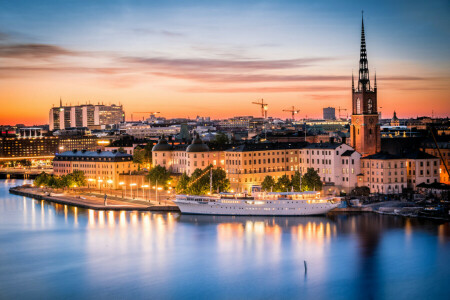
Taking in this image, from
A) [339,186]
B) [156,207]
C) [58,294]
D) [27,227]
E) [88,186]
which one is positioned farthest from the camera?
[88,186]

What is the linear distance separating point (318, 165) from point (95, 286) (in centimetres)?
1996

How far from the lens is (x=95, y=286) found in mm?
20938

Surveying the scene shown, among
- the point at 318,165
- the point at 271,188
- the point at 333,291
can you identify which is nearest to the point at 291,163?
the point at 318,165

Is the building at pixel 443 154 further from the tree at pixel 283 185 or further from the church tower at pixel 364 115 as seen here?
the tree at pixel 283 185

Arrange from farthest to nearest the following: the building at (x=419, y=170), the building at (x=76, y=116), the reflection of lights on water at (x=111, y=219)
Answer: the building at (x=76, y=116) → the building at (x=419, y=170) → the reflection of lights on water at (x=111, y=219)

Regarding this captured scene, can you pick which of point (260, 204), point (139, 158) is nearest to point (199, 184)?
point (260, 204)

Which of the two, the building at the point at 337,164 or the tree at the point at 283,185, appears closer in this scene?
the tree at the point at 283,185

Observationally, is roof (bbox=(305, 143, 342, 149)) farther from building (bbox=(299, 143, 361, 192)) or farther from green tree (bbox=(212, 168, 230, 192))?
green tree (bbox=(212, 168, 230, 192))

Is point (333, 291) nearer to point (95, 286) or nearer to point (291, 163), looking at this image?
point (95, 286)

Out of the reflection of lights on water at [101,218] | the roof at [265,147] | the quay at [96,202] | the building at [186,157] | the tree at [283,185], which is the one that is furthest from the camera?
the building at [186,157]

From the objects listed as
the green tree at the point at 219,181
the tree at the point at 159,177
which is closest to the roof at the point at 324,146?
the green tree at the point at 219,181

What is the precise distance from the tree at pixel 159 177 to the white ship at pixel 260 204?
21.6 ft

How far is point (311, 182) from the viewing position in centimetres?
3475

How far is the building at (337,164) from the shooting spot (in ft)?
120
